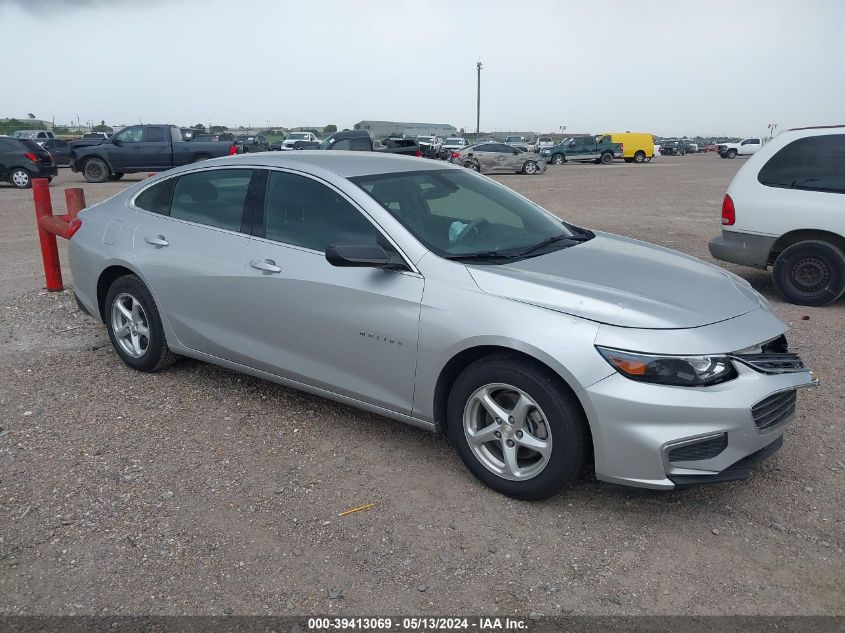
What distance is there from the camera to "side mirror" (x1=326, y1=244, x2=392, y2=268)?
3.68m

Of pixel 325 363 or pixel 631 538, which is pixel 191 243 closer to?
pixel 325 363

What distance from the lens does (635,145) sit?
4781 centimetres

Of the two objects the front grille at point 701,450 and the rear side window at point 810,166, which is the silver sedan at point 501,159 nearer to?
the rear side window at point 810,166

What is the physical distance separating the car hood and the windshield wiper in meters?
0.11

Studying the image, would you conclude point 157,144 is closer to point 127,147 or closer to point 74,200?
point 127,147

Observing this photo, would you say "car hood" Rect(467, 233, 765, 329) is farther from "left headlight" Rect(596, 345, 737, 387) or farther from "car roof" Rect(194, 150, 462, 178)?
"car roof" Rect(194, 150, 462, 178)

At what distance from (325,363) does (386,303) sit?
0.57 m

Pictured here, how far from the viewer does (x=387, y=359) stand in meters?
3.84

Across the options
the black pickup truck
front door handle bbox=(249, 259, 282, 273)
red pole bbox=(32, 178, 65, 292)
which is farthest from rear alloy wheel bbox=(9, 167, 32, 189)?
front door handle bbox=(249, 259, 282, 273)

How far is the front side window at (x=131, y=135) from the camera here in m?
22.9

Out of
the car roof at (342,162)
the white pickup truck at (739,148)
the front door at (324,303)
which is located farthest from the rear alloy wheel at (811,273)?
the white pickup truck at (739,148)

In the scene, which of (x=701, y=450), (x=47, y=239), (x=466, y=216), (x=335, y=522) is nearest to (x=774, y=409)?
(x=701, y=450)

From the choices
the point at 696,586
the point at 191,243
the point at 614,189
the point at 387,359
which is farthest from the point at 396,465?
the point at 614,189

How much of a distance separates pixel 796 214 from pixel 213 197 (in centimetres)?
548
